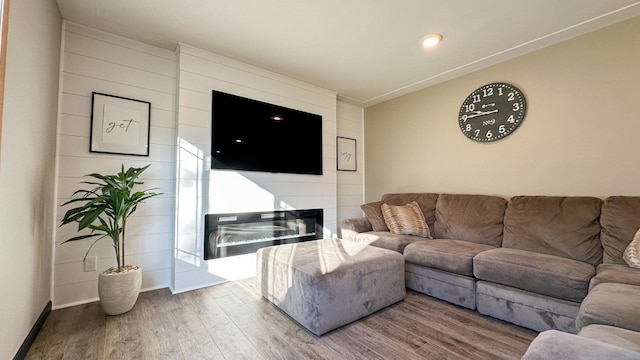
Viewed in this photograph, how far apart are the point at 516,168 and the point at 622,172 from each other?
0.73 metres

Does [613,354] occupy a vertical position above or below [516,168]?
below

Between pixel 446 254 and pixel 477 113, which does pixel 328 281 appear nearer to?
pixel 446 254

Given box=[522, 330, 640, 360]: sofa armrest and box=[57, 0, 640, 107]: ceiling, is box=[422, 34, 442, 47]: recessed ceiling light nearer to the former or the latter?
box=[57, 0, 640, 107]: ceiling

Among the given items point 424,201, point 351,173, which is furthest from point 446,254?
point 351,173

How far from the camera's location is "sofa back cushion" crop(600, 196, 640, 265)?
190cm

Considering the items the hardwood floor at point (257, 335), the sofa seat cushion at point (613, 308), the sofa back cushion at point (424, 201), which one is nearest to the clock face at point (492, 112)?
the sofa back cushion at point (424, 201)

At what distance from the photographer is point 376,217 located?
329 centimetres

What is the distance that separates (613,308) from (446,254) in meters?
1.08

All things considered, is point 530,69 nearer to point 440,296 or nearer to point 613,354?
point 440,296

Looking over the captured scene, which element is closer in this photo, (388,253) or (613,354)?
(613,354)

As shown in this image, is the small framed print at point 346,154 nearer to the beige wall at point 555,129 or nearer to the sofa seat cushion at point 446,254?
the beige wall at point 555,129

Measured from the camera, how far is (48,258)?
2.05 metres

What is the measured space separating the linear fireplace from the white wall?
117 cm

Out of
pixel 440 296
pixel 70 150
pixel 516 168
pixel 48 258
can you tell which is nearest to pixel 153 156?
pixel 70 150
